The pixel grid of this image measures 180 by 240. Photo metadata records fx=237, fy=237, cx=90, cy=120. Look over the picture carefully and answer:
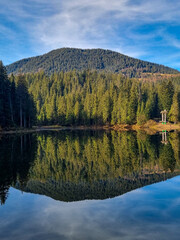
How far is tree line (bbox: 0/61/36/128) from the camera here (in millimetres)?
60938

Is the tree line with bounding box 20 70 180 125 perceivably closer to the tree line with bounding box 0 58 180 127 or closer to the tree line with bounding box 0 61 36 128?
the tree line with bounding box 0 58 180 127

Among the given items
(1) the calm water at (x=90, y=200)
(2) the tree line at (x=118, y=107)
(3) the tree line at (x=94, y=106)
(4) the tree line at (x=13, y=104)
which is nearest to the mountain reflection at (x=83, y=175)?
(1) the calm water at (x=90, y=200)

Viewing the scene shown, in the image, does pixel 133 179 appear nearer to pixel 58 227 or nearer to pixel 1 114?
pixel 58 227

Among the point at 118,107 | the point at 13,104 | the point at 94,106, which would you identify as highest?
the point at 94,106

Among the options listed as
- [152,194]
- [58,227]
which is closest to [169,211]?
[152,194]

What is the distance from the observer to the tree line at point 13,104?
60938 mm

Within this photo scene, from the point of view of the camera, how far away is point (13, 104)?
68.6m

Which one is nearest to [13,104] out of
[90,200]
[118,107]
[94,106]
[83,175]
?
[118,107]

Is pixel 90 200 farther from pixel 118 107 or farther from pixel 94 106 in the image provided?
pixel 94 106

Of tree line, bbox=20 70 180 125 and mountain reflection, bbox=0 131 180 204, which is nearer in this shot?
mountain reflection, bbox=0 131 180 204

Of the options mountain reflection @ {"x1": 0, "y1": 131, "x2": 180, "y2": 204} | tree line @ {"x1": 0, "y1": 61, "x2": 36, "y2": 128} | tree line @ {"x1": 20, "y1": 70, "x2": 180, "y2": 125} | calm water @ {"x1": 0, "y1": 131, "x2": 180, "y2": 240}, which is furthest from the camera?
tree line @ {"x1": 20, "y1": 70, "x2": 180, "y2": 125}

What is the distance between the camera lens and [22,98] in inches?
2771

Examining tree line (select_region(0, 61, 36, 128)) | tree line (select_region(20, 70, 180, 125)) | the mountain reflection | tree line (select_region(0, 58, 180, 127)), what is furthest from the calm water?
tree line (select_region(20, 70, 180, 125))

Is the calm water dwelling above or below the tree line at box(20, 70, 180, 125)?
below
